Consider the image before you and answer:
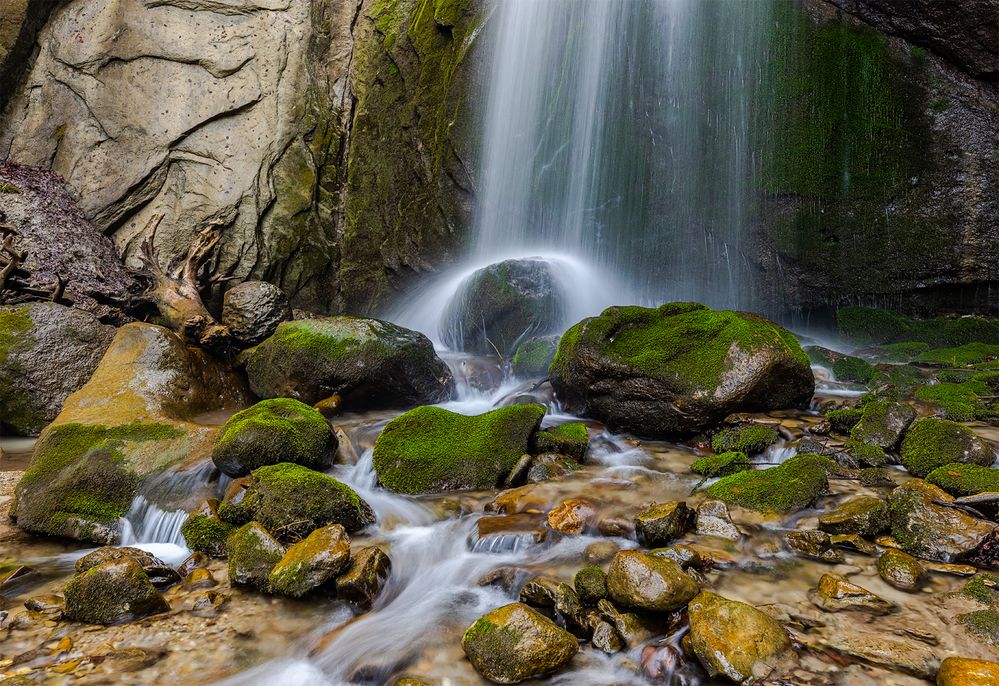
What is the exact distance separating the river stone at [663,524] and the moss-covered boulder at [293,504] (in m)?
2.27

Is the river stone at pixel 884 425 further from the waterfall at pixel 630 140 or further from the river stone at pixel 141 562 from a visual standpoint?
the waterfall at pixel 630 140

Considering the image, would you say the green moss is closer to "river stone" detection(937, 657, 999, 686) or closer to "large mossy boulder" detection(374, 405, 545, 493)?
"large mossy boulder" detection(374, 405, 545, 493)

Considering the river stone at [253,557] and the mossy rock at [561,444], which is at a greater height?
the mossy rock at [561,444]

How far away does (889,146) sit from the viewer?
32.2 feet

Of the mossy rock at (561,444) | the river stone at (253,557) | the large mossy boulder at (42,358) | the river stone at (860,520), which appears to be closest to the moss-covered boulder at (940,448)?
the river stone at (860,520)

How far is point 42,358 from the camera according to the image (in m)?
7.54

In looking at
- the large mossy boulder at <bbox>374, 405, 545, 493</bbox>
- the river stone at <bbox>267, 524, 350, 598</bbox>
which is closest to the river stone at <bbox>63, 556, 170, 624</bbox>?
the river stone at <bbox>267, 524, 350, 598</bbox>

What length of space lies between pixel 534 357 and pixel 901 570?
20.8ft

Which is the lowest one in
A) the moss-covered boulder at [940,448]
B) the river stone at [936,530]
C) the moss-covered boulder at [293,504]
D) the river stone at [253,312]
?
the moss-covered boulder at [293,504]

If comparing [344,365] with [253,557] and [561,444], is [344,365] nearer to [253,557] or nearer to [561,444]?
[561,444]

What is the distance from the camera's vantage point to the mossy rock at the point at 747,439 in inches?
221

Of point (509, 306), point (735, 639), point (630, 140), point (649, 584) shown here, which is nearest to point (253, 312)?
point (509, 306)

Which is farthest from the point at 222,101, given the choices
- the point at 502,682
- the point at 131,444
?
the point at 502,682

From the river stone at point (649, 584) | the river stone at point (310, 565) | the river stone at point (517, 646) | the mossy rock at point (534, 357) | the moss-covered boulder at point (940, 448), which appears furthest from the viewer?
the mossy rock at point (534, 357)
